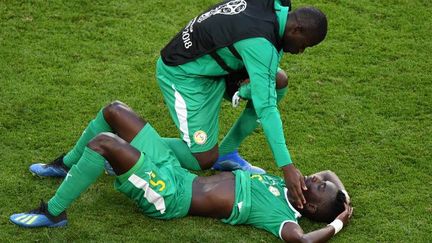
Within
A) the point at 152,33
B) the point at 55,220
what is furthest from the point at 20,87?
the point at 55,220

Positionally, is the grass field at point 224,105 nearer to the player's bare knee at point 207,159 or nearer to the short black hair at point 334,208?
the short black hair at point 334,208

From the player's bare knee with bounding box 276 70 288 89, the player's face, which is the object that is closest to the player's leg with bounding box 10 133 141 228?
the player's face

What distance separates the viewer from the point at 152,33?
832cm

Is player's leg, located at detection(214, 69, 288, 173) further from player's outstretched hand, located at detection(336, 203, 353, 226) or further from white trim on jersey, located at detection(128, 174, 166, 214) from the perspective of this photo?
white trim on jersey, located at detection(128, 174, 166, 214)

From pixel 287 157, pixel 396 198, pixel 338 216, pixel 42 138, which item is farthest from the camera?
pixel 42 138

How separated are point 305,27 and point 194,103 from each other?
3.42 feet

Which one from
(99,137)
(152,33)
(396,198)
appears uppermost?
(99,137)

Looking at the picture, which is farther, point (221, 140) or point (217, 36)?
point (221, 140)

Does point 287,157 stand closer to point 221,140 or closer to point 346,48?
point 221,140

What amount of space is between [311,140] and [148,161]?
1842 mm

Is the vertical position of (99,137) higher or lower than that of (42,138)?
higher

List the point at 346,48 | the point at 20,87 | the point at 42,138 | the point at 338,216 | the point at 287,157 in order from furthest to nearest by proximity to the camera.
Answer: the point at 346,48
the point at 20,87
the point at 42,138
the point at 338,216
the point at 287,157

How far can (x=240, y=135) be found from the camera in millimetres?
6289

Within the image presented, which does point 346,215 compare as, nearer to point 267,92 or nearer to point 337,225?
point 337,225
